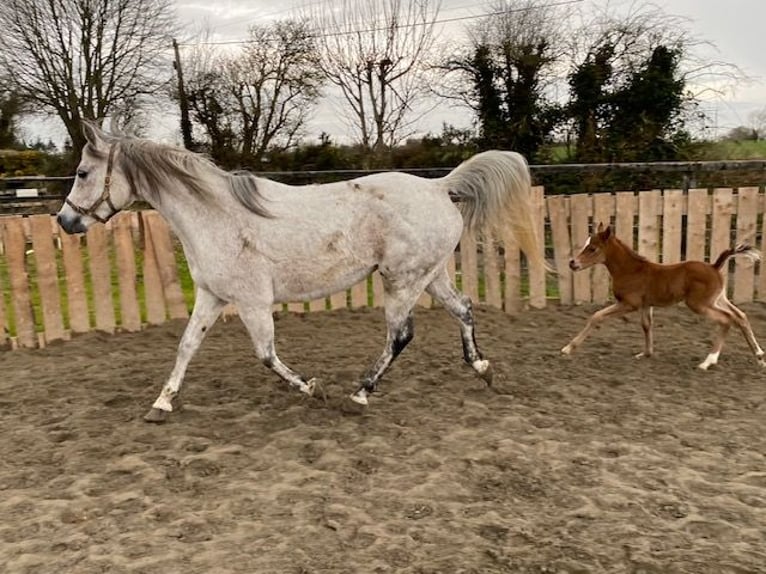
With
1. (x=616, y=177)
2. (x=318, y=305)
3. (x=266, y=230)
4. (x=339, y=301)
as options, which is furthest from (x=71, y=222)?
(x=616, y=177)

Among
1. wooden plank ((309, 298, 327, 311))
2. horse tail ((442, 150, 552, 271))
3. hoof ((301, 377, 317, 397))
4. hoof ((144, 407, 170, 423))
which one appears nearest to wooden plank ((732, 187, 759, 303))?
horse tail ((442, 150, 552, 271))

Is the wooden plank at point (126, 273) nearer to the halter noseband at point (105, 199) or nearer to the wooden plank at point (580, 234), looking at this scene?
the halter noseband at point (105, 199)

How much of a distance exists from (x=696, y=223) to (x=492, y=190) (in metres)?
3.34

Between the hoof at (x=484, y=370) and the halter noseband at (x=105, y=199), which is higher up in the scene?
the halter noseband at (x=105, y=199)

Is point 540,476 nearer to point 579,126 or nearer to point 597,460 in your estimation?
point 597,460

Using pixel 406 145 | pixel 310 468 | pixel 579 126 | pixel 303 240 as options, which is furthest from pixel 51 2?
pixel 310 468

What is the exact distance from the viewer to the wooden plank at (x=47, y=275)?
6.17m

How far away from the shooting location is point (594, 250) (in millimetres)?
5656

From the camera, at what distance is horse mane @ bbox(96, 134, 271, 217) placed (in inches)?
166

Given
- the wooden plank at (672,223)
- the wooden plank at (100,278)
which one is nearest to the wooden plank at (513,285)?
the wooden plank at (672,223)

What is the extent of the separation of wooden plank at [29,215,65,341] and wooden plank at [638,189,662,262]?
5720 mm

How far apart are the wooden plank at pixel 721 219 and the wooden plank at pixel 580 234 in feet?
4.16

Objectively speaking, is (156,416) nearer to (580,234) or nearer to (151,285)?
(151,285)

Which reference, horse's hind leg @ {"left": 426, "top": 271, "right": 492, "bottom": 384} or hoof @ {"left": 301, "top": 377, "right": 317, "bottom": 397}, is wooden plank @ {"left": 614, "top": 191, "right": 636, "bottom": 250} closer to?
horse's hind leg @ {"left": 426, "top": 271, "right": 492, "bottom": 384}
